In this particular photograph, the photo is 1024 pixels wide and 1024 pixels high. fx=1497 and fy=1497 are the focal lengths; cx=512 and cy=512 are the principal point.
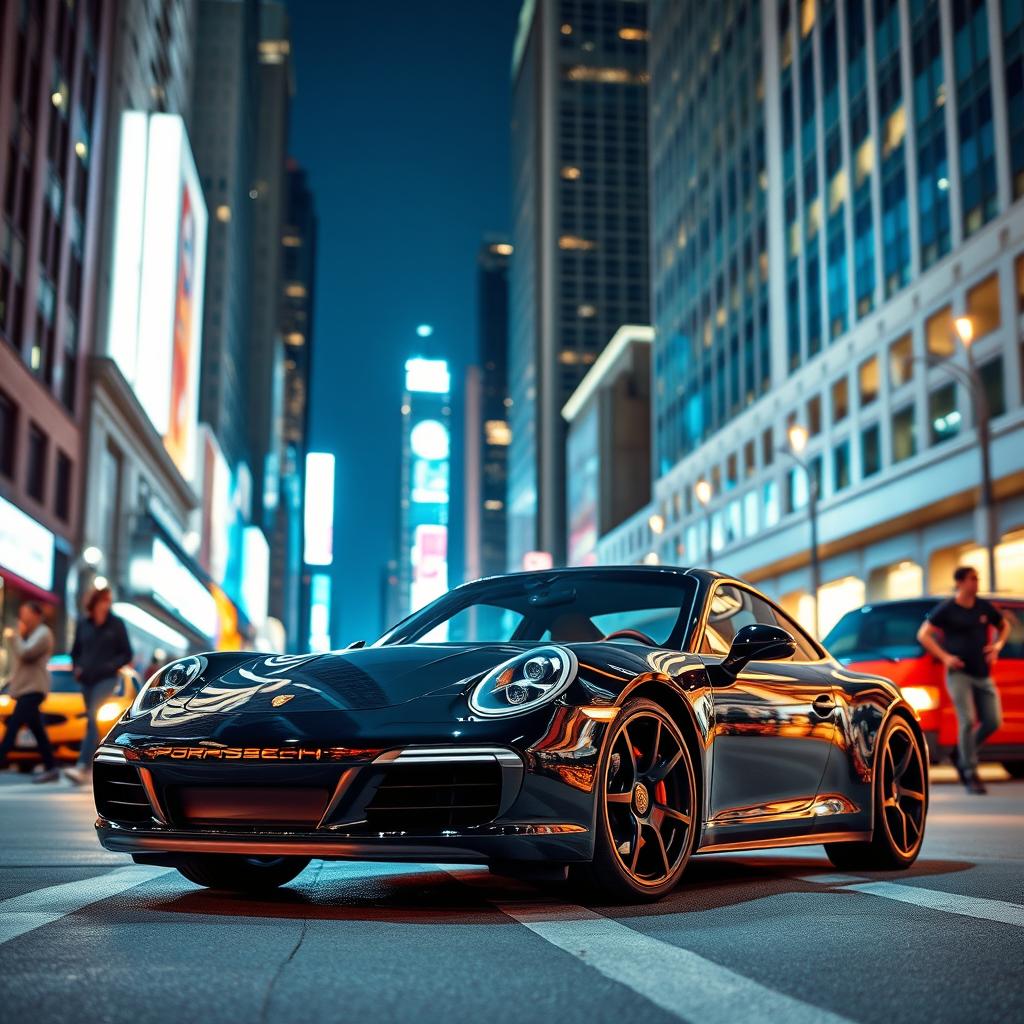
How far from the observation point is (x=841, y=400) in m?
50.0

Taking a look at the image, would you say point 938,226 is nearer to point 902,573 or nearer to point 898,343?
point 898,343

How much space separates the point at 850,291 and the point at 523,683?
46.4 metres

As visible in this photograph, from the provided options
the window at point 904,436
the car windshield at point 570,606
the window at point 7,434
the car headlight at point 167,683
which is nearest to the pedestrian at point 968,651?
the car windshield at point 570,606

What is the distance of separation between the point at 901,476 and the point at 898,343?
13.4 feet

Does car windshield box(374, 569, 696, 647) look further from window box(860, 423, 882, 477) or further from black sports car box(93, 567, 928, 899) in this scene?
window box(860, 423, 882, 477)

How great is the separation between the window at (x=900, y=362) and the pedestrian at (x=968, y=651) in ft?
106

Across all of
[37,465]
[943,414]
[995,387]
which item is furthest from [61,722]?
[943,414]

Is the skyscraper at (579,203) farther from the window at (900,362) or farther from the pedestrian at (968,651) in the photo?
the pedestrian at (968,651)

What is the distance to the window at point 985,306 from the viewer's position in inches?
1510

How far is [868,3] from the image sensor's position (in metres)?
48.3

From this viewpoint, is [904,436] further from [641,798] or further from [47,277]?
[641,798]

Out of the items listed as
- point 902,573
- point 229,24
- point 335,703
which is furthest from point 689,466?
point 335,703

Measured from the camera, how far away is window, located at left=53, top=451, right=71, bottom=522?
41938 mm

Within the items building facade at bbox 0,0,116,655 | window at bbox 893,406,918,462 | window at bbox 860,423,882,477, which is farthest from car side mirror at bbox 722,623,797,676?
window at bbox 860,423,882,477
